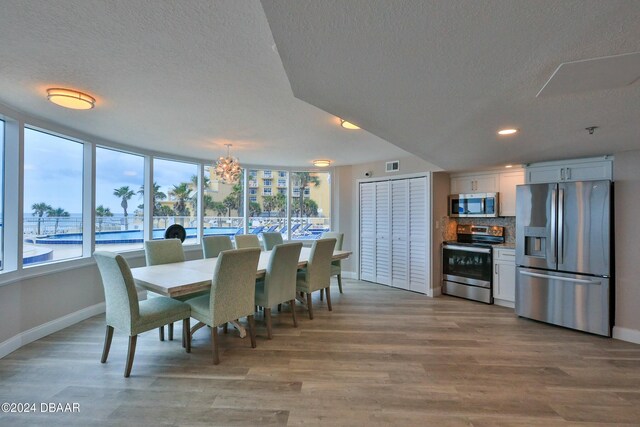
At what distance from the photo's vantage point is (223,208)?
18.7 ft

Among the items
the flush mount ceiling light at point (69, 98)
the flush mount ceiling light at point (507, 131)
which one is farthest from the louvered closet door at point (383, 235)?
the flush mount ceiling light at point (69, 98)

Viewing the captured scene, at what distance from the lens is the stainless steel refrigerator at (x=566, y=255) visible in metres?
3.13

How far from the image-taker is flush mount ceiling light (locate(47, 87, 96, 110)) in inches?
91.1

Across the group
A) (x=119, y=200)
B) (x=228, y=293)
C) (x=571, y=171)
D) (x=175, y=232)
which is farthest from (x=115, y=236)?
(x=571, y=171)

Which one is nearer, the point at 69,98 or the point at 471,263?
the point at 69,98

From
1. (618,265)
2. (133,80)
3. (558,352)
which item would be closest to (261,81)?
(133,80)

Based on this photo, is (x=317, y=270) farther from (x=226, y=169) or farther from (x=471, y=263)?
(x=471, y=263)

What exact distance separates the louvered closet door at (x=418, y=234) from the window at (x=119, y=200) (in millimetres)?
4414

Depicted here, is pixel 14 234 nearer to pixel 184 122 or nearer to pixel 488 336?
pixel 184 122

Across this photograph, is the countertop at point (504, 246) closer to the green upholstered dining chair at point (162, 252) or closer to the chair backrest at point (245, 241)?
the chair backrest at point (245, 241)

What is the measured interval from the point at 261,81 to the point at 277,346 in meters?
2.43

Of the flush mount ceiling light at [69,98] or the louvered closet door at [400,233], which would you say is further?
the louvered closet door at [400,233]

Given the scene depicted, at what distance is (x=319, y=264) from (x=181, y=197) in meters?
3.01

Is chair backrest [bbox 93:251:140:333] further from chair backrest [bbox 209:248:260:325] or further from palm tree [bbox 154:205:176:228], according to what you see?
palm tree [bbox 154:205:176:228]
